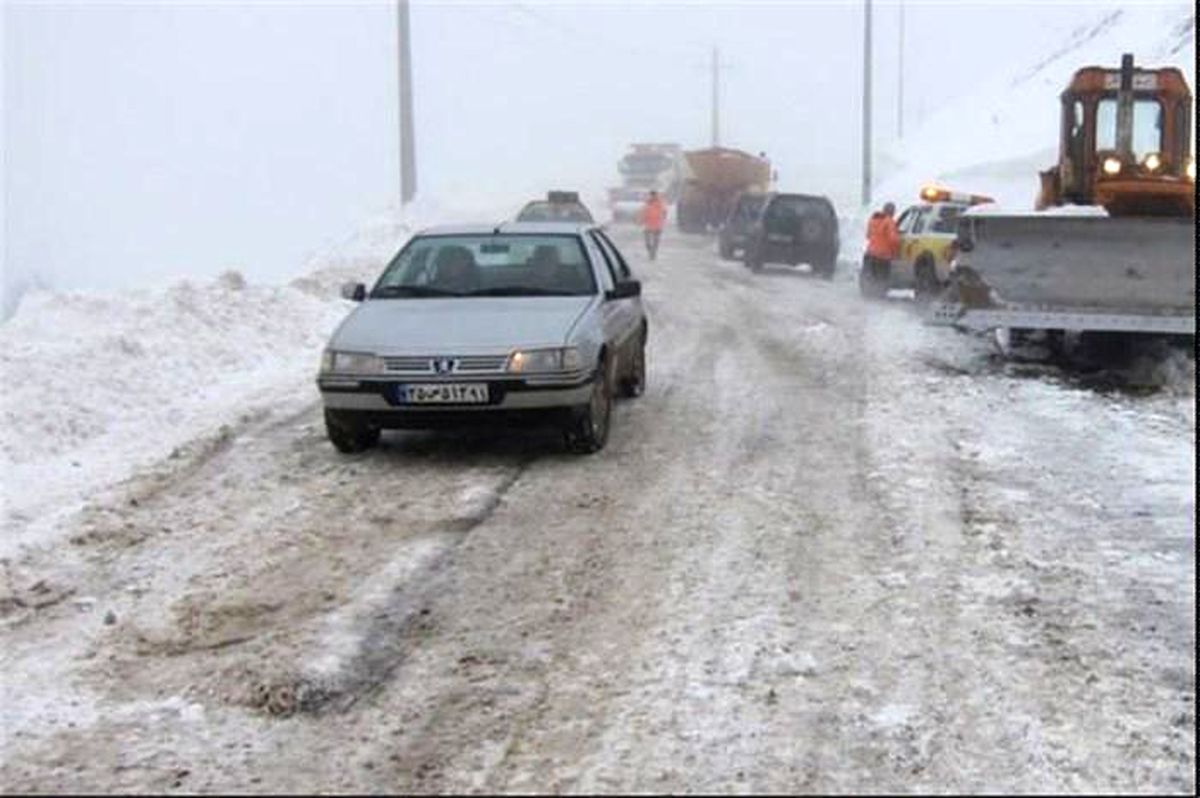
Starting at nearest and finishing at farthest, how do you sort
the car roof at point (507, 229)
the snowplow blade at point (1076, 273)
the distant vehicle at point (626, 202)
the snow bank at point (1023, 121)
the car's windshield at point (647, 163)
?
the car roof at point (507, 229) → the snowplow blade at point (1076, 273) → the snow bank at point (1023, 121) → the distant vehicle at point (626, 202) → the car's windshield at point (647, 163)

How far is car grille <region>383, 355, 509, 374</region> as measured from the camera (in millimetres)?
8672

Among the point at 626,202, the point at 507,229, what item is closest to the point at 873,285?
the point at 507,229

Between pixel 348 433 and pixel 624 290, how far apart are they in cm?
242

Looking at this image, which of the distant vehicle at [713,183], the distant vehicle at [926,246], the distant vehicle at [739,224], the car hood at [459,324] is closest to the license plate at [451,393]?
the car hood at [459,324]

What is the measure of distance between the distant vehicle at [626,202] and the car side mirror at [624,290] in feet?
130

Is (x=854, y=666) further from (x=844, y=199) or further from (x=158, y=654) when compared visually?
(x=844, y=199)

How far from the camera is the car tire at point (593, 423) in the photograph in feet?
29.6

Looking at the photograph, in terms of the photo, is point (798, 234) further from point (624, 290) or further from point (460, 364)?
point (460, 364)

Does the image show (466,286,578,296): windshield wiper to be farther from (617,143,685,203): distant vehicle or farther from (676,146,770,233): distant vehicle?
(617,143,685,203): distant vehicle

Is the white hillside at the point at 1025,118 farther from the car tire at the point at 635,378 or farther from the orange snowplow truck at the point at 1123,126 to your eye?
the car tire at the point at 635,378

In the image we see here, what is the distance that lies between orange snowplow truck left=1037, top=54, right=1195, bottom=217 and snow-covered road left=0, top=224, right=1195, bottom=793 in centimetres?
588

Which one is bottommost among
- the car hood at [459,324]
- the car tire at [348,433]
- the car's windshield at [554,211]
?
the car tire at [348,433]

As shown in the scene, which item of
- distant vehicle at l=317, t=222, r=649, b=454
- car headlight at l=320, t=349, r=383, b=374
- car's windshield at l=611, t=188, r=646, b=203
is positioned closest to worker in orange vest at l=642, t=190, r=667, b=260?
car's windshield at l=611, t=188, r=646, b=203

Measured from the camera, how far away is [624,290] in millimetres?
10383
